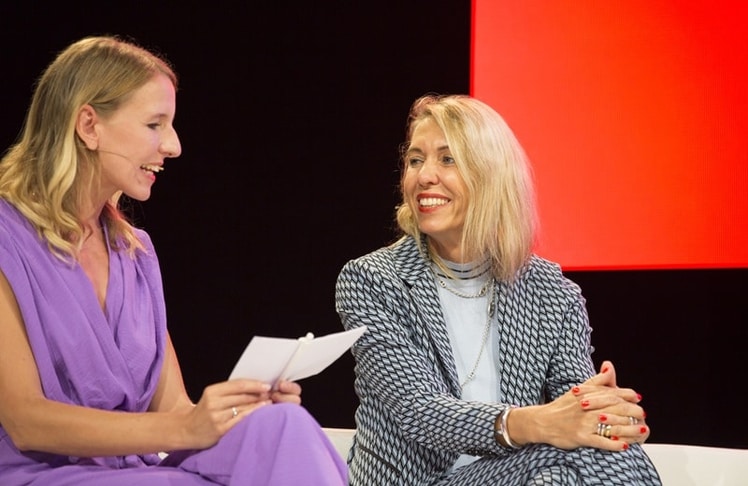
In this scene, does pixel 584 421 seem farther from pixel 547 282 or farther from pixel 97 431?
pixel 97 431

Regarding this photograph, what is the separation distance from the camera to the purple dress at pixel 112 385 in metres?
1.74

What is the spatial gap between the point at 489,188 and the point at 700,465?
95cm

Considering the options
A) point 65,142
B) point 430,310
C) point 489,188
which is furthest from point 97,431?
point 489,188

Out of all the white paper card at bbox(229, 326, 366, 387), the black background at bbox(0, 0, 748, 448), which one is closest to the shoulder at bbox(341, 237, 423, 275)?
the white paper card at bbox(229, 326, 366, 387)

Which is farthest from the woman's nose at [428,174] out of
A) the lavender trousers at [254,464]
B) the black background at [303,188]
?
the black background at [303,188]

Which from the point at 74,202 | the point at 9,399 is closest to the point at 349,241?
the point at 74,202

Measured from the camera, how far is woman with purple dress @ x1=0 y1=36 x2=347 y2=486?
1772 millimetres

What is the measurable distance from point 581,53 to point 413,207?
1298mm

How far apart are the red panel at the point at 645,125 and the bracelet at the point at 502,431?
4.79 feet

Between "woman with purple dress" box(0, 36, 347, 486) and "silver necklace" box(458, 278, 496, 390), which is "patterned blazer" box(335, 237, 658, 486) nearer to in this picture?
"silver necklace" box(458, 278, 496, 390)

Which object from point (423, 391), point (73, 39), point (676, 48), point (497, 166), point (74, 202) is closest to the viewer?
point (74, 202)

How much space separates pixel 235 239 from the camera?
13.0ft

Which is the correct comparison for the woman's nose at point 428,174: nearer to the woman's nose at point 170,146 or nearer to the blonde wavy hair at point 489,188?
the blonde wavy hair at point 489,188

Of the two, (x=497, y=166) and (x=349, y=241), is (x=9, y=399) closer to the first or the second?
(x=497, y=166)
